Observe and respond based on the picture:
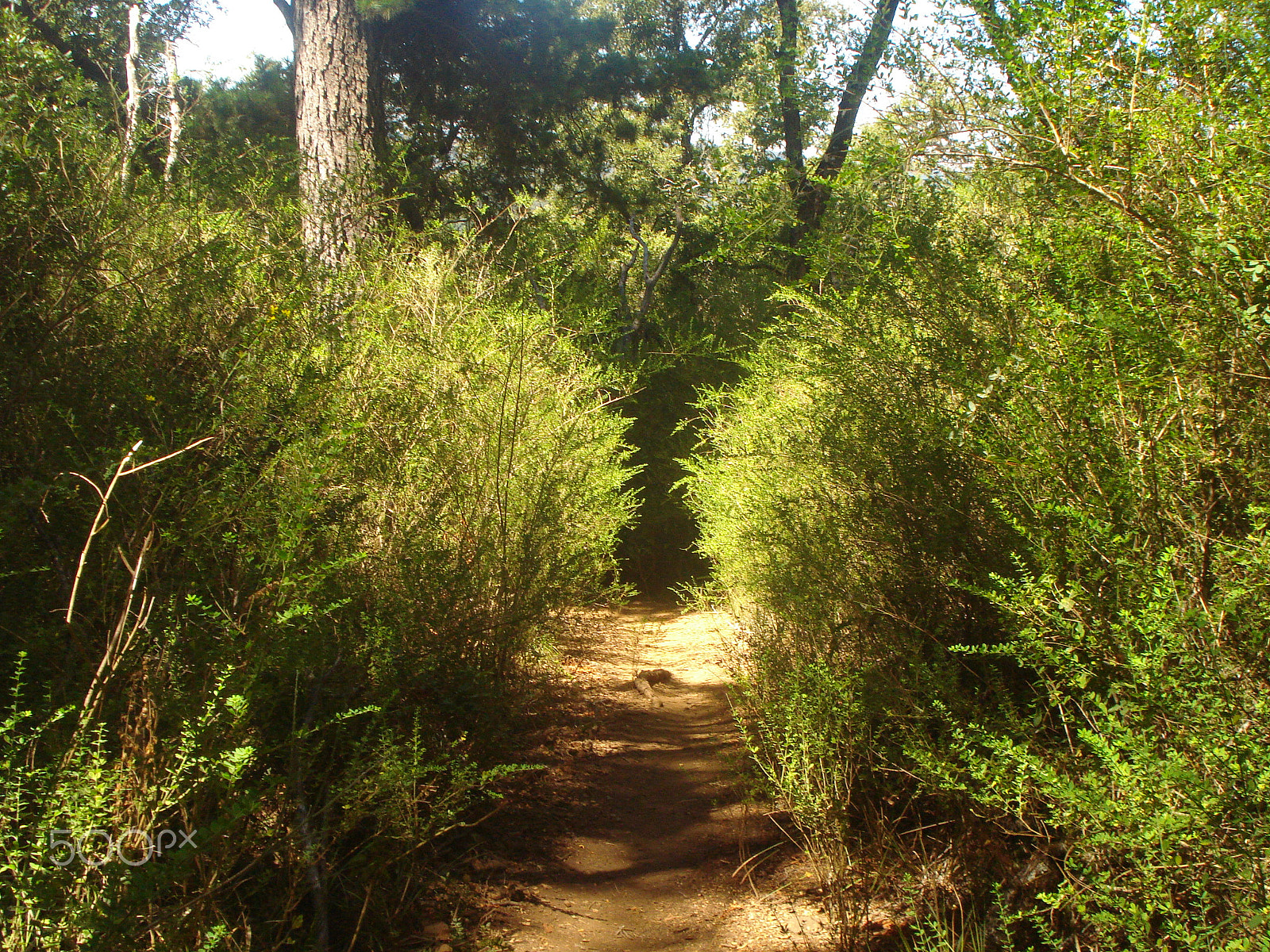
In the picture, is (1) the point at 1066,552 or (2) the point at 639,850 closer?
(1) the point at 1066,552

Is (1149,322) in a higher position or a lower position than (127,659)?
higher

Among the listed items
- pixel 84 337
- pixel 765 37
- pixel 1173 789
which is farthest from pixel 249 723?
pixel 765 37

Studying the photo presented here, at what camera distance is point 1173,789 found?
7.36ft

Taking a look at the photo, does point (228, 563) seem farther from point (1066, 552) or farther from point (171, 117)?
point (171, 117)

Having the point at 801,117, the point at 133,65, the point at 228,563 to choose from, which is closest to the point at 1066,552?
the point at 228,563

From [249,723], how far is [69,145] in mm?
3247

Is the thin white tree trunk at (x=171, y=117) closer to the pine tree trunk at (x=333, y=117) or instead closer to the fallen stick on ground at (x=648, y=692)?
the pine tree trunk at (x=333, y=117)

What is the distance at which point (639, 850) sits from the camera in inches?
184

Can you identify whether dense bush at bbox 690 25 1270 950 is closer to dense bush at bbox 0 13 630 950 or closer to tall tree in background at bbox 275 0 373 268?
dense bush at bbox 0 13 630 950

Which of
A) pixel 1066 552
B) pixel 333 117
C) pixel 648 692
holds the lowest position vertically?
pixel 648 692

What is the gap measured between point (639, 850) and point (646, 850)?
40mm

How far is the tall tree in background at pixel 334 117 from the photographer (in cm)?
782

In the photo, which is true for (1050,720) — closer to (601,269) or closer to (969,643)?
(969,643)

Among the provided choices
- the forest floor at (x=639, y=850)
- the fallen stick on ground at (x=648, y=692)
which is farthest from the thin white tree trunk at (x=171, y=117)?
the fallen stick on ground at (x=648, y=692)
